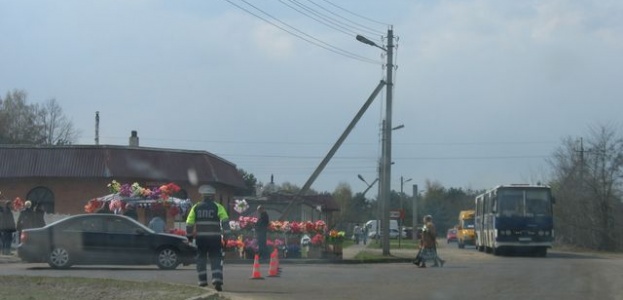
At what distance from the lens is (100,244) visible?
23.7m

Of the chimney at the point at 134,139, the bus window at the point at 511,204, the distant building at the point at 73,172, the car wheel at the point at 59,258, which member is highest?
the chimney at the point at 134,139

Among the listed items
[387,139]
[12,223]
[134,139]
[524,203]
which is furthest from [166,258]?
[134,139]

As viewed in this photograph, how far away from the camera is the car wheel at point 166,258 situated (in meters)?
23.9

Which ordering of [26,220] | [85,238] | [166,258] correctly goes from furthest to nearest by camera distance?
[26,220], [166,258], [85,238]

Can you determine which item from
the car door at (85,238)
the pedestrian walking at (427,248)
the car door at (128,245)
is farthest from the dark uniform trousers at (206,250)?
the pedestrian walking at (427,248)

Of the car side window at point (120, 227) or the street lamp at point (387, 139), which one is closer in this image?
the car side window at point (120, 227)

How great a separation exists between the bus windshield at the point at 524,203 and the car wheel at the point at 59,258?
22.1 meters

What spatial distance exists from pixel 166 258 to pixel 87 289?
26.3 ft

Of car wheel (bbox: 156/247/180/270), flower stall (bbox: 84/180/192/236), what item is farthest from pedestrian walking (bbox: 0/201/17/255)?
car wheel (bbox: 156/247/180/270)

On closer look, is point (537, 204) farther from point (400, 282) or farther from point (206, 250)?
point (206, 250)

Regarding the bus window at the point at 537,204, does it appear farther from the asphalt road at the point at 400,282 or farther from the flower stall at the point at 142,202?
the flower stall at the point at 142,202

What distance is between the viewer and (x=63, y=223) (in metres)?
23.6

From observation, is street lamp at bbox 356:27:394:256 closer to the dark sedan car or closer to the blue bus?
the blue bus

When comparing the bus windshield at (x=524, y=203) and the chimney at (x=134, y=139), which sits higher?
the chimney at (x=134, y=139)
